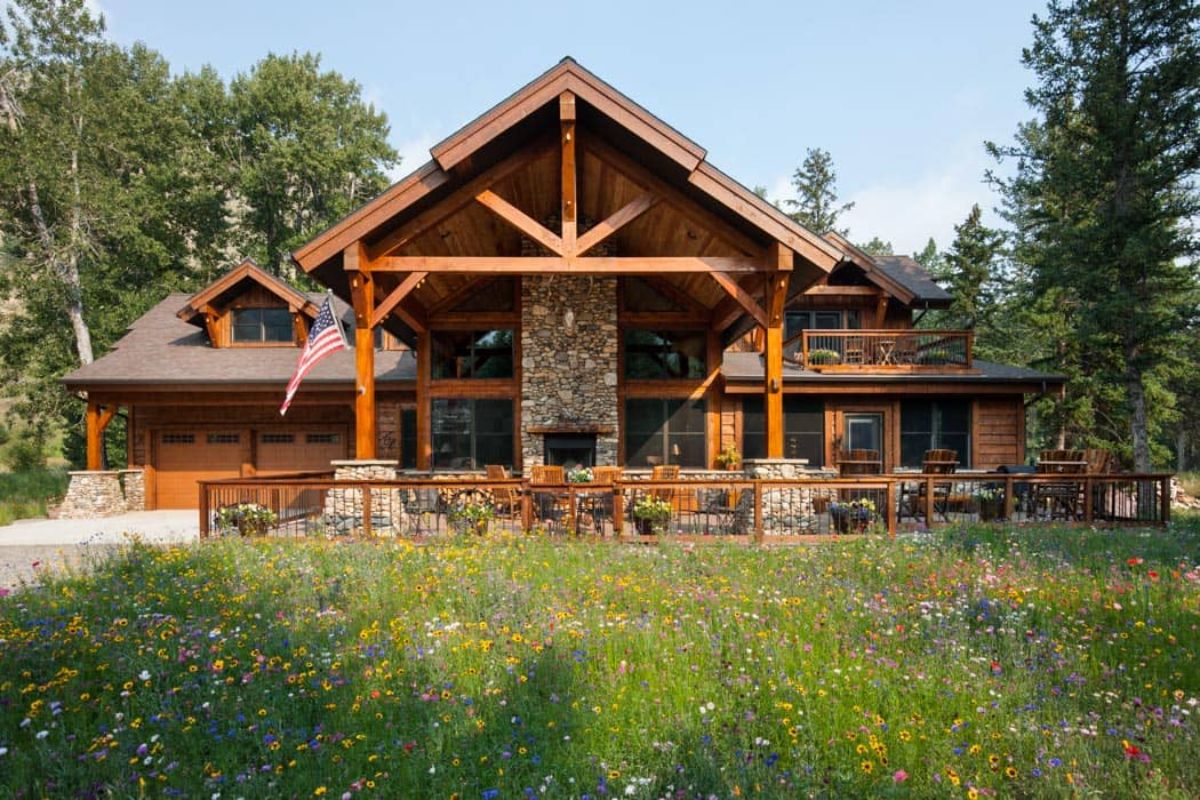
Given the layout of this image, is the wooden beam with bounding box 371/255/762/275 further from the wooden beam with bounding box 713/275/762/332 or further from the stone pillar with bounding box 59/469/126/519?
the stone pillar with bounding box 59/469/126/519

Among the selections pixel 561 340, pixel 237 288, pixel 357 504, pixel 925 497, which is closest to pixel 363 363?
pixel 357 504

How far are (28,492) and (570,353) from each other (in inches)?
712

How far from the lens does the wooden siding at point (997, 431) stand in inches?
608

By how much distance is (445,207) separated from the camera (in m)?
10.5

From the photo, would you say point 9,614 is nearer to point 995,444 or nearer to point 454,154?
point 454,154

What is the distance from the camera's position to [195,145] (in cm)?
2880

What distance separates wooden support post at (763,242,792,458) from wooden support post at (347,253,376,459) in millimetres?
6728

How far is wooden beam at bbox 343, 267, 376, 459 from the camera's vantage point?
10.1 meters

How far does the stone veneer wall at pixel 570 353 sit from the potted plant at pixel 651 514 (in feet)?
15.3

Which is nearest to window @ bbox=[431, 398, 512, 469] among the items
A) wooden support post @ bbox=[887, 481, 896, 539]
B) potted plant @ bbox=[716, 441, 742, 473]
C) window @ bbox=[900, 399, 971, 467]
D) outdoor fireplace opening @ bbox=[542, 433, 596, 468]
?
outdoor fireplace opening @ bbox=[542, 433, 596, 468]

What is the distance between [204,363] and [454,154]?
36.5 ft

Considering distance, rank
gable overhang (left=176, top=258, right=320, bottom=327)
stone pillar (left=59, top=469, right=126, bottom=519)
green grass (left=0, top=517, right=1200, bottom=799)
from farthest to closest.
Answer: gable overhang (left=176, top=258, right=320, bottom=327) → stone pillar (left=59, top=469, right=126, bottom=519) → green grass (left=0, top=517, right=1200, bottom=799)

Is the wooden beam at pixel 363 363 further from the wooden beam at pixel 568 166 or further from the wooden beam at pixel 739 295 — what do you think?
the wooden beam at pixel 739 295

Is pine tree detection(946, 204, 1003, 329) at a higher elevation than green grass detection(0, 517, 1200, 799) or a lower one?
higher
